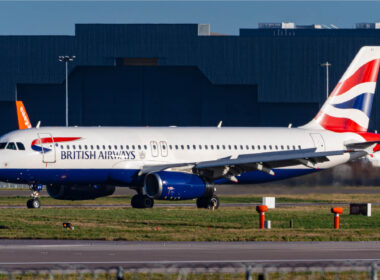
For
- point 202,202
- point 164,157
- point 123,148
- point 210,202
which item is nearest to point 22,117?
point 164,157

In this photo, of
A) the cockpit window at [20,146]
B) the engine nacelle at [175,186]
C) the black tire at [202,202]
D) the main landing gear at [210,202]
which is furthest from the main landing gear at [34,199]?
the main landing gear at [210,202]

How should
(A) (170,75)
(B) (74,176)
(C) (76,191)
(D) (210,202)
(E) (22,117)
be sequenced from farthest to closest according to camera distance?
(A) (170,75), (E) (22,117), (C) (76,191), (D) (210,202), (B) (74,176)

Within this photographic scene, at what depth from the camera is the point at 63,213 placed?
44469 millimetres

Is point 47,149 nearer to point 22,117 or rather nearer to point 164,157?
point 164,157

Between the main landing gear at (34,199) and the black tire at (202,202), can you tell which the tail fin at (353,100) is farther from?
the main landing gear at (34,199)

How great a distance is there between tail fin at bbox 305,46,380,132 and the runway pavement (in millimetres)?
27328

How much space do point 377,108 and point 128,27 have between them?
105ft

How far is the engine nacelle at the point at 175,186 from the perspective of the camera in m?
46.9

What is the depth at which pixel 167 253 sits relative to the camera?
90.5 feet

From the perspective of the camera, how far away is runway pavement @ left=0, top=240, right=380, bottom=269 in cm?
2500

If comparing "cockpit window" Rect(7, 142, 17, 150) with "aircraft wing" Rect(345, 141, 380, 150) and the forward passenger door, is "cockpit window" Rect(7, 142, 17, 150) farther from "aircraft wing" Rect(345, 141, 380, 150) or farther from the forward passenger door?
"aircraft wing" Rect(345, 141, 380, 150)

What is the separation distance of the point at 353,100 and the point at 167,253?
1296 inches

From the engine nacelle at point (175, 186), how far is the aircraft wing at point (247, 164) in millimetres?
1095

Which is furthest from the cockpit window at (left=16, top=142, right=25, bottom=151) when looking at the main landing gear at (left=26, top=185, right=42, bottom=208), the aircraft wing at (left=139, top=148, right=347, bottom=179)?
the aircraft wing at (left=139, top=148, right=347, bottom=179)
